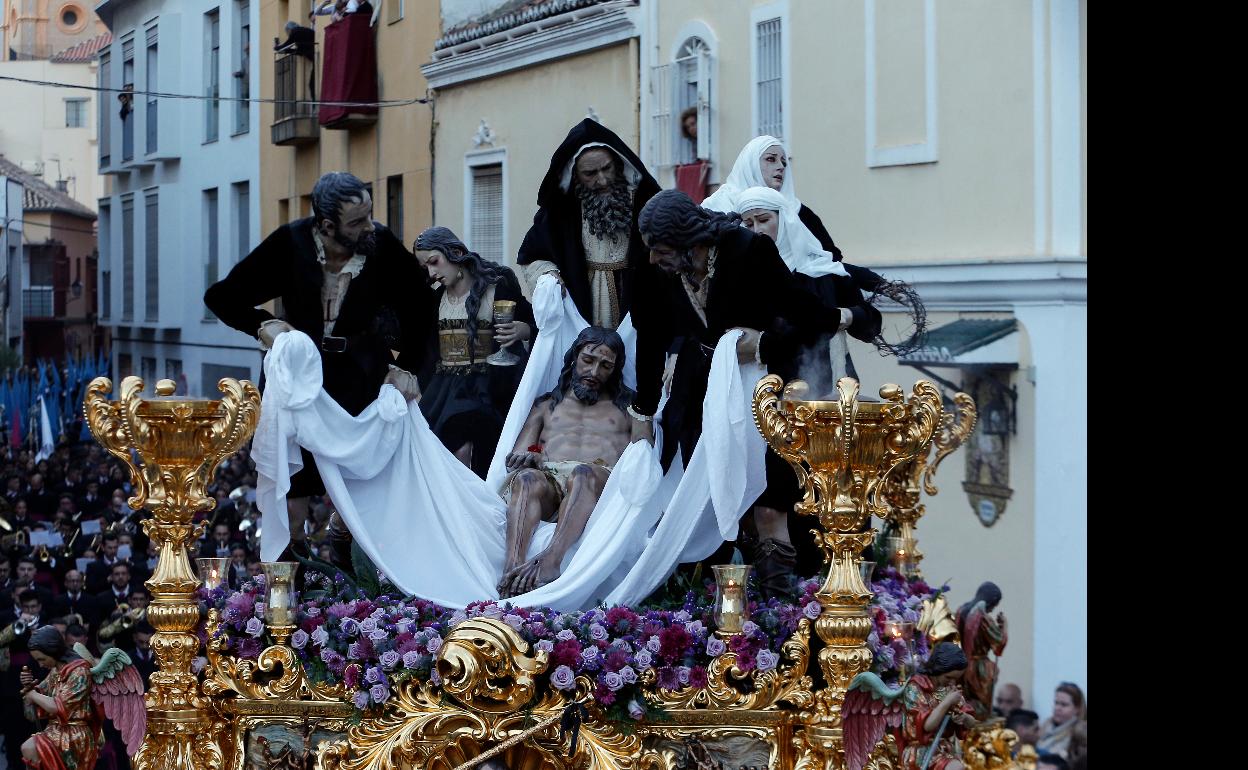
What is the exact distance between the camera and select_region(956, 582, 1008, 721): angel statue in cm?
512

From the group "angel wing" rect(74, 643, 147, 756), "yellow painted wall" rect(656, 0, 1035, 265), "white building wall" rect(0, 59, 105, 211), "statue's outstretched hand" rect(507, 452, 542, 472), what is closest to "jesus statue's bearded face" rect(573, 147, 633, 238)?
"statue's outstretched hand" rect(507, 452, 542, 472)

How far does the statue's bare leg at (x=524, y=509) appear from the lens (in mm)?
5621

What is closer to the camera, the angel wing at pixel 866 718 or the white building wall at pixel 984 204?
the angel wing at pixel 866 718

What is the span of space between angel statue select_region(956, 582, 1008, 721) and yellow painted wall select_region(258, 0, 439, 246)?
990 cm

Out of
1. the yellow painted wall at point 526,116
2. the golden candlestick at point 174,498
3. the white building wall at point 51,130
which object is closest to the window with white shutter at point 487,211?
the yellow painted wall at point 526,116

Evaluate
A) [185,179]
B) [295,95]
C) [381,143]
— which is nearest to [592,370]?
[381,143]

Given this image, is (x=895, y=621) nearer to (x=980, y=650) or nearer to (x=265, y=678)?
(x=980, y=650)

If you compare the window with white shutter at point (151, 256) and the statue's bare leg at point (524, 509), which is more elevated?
the window with white shutter at point (151, 256)

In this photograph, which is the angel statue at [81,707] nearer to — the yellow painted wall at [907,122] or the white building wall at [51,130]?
the yellow painted wall at [907,122]
